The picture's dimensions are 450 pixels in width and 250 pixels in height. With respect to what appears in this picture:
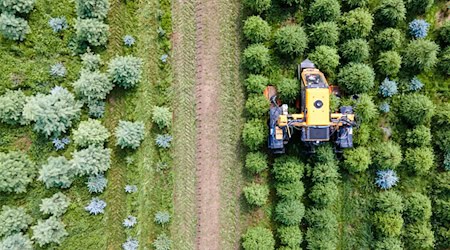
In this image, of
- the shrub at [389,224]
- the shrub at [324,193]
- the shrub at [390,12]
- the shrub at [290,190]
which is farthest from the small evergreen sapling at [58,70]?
the shrub at [389,224]

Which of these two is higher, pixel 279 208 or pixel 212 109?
pixel 212 109

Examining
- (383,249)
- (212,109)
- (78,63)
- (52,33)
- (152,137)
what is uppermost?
(52,33)

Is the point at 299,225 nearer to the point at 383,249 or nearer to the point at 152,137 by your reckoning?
the point at 383,249

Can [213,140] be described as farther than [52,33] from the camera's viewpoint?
Yes

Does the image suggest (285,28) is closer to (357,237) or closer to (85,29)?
(85,29)

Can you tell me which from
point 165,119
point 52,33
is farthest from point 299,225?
point 52,33

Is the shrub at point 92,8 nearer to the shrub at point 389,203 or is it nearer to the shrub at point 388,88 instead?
the shrub at point 388,88

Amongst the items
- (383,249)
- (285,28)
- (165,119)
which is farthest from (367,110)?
(165,119)
